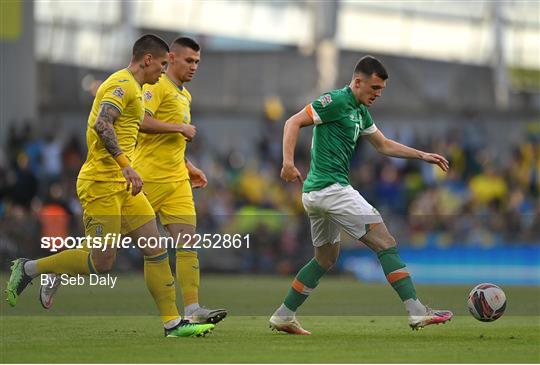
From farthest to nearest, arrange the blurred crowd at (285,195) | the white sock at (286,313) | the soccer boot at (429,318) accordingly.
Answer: the blurred crowd at (285,195) → the white sock at (286,313) → the soccer boot at (429,318)

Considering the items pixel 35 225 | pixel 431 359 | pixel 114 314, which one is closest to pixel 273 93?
pixel 35 225

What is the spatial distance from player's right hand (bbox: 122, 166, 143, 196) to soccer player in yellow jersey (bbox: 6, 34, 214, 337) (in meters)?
0.43

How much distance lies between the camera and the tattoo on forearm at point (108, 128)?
1173 cm

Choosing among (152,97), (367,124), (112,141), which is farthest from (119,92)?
(367,124)

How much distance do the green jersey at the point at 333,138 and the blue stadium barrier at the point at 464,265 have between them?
1198 cm

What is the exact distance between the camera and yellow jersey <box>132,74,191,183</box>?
13078mm

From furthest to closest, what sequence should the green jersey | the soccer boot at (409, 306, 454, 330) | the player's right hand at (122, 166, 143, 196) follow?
the green jersey
the soccer boot at (409, 306, 454, 330)
the player's right hand at (122, 166, 143, 196)

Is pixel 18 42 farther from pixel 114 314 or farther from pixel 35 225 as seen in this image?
pixel 114 314

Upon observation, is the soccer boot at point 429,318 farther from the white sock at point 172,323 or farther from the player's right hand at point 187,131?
the player's right hand at point 187,131

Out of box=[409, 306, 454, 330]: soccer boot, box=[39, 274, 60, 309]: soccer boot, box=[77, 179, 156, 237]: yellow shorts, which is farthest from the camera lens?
box=[39, 274, 60, 309]: soccer boot

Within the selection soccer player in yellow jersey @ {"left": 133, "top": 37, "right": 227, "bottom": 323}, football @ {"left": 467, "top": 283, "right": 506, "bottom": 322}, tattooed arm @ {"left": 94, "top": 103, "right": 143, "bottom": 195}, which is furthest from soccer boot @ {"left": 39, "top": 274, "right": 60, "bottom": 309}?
football @ {"left": 467, "top": 283, "right": 506, "bottom": 322}

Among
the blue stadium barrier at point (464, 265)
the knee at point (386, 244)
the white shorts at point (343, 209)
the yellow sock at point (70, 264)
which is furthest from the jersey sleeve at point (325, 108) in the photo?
the blue stadium barrier at point (464, 265)

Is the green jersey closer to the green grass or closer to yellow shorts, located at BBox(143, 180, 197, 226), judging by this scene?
yellow shorts, located at BBox(143, 180, 197, 226)

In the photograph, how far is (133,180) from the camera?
11555mm
